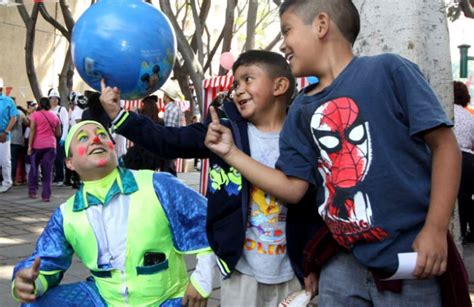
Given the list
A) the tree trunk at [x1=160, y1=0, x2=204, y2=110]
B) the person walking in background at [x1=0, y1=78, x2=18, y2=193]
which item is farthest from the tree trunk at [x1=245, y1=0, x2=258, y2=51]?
the person walking in background at [x1=0, y1=78, x2=18, y2=193]

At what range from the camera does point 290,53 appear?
214 centimetres

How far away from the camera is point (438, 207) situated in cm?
185

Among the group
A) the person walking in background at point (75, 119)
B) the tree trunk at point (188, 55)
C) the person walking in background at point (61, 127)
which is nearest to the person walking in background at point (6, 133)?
the person walking in background at point (61, 127)

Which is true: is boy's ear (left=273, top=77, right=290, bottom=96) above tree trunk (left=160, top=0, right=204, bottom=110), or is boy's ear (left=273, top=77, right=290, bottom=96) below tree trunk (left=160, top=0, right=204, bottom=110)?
below

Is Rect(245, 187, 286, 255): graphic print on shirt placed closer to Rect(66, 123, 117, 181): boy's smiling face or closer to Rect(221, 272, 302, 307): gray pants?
Rect(221, 272, 302, 307): gray pants

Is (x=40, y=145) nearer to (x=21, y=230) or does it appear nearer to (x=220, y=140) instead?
(x=21, y=230)

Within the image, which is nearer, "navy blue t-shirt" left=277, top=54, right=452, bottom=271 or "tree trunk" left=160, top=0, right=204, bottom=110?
"navy blue t-shirt" left=277, top=54, right=452, bottom=271

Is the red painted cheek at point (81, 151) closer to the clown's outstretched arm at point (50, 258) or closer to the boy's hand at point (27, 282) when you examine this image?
the clown's outstretched arm at point (50, 258)

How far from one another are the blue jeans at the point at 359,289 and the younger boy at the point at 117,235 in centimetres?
77

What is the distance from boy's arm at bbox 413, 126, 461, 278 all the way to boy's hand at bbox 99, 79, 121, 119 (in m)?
1.31

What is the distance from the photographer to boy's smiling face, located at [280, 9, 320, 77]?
82.7 inches

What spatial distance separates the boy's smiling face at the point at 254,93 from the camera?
2629 mm

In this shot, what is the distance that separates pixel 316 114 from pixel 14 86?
24.4 m

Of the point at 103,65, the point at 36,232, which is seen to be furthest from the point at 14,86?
the point at 103,65
